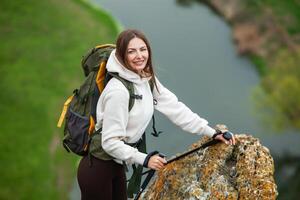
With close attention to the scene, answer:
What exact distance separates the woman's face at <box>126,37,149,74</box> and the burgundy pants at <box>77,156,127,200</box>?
1262 millimetres

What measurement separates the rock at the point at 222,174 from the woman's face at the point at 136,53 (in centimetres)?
179

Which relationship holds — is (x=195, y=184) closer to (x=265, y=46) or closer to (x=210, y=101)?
(x=210, y=101)

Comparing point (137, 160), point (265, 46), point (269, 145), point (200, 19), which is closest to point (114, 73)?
point (137, 160)

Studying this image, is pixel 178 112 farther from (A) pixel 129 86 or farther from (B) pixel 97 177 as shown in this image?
(B) pixel 97 177

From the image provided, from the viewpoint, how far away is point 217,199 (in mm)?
6270

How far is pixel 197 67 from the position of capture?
3353 cm

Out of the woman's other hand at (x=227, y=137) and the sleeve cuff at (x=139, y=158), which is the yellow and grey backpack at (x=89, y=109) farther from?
the woman's other hand at (x=227, y=137)

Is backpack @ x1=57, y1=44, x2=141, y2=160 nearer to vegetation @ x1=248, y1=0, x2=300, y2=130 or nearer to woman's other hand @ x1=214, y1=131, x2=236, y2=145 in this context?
woman's other hand @ x1=214, y1=131, x2=236, y2=145

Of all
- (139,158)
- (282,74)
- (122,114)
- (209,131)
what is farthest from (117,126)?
(282,74)

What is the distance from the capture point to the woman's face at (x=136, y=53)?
5.62 meters

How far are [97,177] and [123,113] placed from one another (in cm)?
109

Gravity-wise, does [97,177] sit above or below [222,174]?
below

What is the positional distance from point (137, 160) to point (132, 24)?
3089 centimetres

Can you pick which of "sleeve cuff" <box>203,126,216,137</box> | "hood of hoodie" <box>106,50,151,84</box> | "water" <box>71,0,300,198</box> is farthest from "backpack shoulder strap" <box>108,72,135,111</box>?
"water" <box>71,0,300,198</box>
